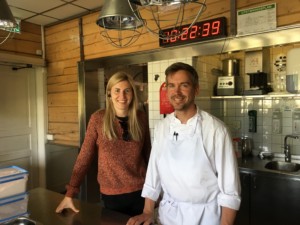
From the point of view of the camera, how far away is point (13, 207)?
3.86 feet

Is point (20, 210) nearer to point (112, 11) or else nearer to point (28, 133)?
point (112, 11)

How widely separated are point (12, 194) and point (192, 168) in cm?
79

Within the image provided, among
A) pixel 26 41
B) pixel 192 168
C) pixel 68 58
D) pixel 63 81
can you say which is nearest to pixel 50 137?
pixel 63 81

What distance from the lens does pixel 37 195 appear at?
5.41 feet

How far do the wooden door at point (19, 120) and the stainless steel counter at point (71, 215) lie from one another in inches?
92.6

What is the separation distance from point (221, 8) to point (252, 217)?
73.0 inches

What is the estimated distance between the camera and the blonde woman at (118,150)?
156 centimetres

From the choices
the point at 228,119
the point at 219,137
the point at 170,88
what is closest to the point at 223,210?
the point at 219,137

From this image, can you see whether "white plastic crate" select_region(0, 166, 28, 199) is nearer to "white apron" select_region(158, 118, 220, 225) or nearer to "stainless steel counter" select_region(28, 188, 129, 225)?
"stainless steel counter" select_region(28, 188, 129, 225)

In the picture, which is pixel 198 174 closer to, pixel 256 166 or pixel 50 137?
pixel 256 166

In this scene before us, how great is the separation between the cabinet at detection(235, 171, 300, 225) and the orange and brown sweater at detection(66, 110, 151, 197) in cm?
118

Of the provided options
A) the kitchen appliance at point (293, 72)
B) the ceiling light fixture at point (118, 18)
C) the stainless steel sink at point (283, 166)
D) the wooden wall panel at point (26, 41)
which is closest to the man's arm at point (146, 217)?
the ceiling light fixture at point (118, 18)

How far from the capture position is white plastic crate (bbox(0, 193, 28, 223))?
1135 millimetres

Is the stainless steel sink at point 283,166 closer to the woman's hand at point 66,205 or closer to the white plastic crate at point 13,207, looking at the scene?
the woman's hand at point 66,205
